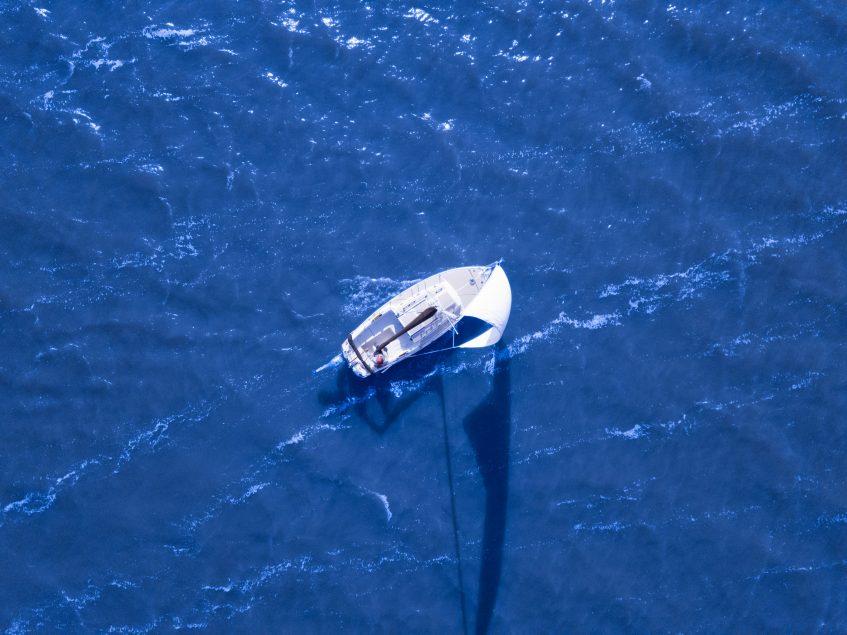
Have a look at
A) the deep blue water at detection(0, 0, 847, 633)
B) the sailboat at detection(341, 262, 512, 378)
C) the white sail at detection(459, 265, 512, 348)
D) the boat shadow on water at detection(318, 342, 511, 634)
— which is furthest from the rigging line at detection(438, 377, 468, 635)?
the white sail at detection(459, 265, 512, 348)

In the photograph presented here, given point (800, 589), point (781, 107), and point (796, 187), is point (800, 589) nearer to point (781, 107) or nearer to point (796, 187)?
point (796, 187)

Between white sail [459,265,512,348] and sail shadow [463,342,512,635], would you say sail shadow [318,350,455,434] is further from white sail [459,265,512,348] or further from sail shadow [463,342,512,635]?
white sail [459,265,512,348]

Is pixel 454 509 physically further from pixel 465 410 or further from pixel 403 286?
pixel 403 286

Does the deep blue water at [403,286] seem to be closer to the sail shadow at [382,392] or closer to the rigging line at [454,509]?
the sail shadow at [382,392]

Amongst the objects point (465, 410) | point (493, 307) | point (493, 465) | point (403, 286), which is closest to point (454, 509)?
point (493, 465)

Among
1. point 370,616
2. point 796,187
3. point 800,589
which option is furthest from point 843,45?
point 370,616

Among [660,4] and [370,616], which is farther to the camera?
[660,4]
